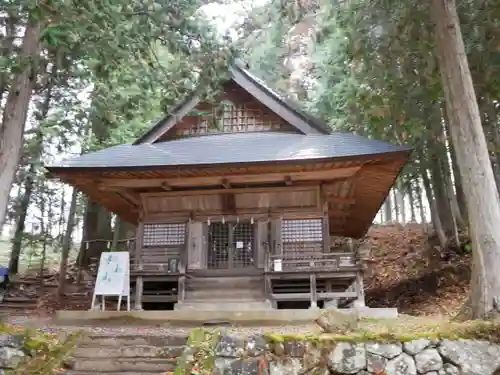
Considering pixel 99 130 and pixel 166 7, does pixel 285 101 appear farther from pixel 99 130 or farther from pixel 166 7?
pixel 99 130

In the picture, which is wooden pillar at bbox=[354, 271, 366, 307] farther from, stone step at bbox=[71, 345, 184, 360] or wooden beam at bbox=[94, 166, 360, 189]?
stone step at bbox=[71, 345, 184, 360]

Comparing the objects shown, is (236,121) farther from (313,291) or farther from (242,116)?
(313,291)

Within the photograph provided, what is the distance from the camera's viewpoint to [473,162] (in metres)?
7.62

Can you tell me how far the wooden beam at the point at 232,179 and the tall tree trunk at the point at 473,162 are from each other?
2690mm

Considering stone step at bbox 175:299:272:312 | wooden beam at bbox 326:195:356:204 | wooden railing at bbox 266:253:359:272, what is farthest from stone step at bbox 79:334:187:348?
wooden beam at bbox 326:195:356:204

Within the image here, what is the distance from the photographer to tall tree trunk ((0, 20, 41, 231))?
305 inches

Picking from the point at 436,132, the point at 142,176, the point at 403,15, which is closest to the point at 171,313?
the point at 142,176

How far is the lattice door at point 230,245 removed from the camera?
37.1 ft

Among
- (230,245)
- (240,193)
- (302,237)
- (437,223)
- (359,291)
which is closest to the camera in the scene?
(359,291)

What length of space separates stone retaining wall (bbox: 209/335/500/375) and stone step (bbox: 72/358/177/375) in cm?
85

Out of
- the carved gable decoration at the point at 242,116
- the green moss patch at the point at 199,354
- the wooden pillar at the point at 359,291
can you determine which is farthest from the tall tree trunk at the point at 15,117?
the wooden pillar at the point at 359,291

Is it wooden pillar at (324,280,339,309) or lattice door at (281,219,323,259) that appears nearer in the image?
wooden pillar at (324,280,339,309)

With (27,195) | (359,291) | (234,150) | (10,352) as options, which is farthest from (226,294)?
(27,195)

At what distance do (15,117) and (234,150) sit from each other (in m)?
4.77
